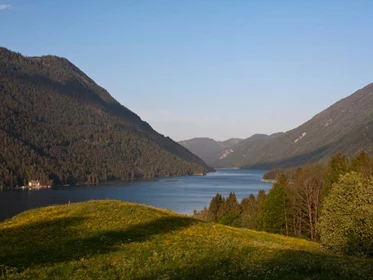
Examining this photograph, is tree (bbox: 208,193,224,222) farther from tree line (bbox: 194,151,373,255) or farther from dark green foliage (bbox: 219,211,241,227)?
dark green foliage (bbox: 219,211,241,227)

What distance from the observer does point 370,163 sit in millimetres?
78562

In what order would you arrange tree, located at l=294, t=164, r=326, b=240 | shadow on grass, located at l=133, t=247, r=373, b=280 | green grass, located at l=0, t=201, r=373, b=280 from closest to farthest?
shadow on grass, located at l=133, t=247, r=373, b=280
green grass, located at l=0, t=201, r=373, b=280
tree, located at l=294, t=164, r=326, b=240

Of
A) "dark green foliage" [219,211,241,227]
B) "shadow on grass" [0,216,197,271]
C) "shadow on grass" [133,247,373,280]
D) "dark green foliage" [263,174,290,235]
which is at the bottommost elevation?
"dark green foliage" [219,211,241,227]

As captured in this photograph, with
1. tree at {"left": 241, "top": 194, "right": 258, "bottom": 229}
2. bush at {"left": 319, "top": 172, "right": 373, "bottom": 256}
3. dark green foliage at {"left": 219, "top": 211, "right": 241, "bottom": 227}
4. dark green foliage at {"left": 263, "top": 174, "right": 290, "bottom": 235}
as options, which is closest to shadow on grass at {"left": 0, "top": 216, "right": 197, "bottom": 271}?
bush at {"left": 319, "top": 172, "right": 373, "bottom": 256}

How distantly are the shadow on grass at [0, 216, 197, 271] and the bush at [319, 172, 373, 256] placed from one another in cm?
1422

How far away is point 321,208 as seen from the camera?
72812mm

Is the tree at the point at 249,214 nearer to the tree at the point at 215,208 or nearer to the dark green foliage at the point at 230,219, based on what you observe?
the dark green foliage at the point at 230,219

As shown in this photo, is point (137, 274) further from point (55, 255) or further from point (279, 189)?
point (279, 189)

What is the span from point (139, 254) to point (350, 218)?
71.3 ft

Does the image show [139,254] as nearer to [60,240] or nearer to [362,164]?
[60,240]

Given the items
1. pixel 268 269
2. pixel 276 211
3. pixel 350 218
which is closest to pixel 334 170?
pixel 276 211

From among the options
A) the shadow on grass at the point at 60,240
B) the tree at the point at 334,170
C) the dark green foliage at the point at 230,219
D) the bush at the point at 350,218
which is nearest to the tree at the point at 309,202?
the tree at the point at 334,170

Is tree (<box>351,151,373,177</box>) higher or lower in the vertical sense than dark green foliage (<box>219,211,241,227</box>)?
higher

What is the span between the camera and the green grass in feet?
67.1
